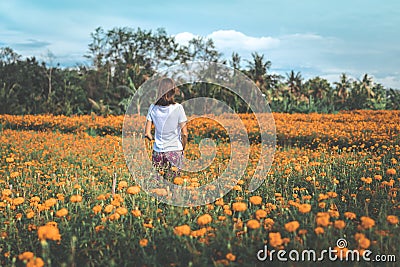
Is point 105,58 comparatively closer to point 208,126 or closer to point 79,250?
point 208,126

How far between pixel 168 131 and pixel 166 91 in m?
0.54

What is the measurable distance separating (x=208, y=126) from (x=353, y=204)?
8411 millimetres

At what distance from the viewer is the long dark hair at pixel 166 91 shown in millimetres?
4590

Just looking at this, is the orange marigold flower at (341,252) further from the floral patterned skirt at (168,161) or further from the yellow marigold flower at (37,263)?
the floral patterned skirt at (168,161)

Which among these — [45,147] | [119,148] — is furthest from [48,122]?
[119,148]

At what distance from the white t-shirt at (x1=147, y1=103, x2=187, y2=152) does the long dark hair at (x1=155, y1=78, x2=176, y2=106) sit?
6cm

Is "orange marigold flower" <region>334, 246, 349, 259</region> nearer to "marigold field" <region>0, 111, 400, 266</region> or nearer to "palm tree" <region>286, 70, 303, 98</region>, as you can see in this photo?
"marigold field" <region>0, 111, 400, 266</region>

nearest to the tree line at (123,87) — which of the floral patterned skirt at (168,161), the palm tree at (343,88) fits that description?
the palm tree at (343,88)

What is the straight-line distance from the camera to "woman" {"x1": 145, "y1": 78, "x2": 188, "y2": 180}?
4805mm

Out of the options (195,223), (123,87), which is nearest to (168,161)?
(195,223)

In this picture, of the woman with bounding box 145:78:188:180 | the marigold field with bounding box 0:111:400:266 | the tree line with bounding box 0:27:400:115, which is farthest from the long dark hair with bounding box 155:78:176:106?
the tree line with bounding box 0:27:400:115

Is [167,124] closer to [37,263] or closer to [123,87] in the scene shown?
[37,263]

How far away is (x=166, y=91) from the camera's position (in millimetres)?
4621

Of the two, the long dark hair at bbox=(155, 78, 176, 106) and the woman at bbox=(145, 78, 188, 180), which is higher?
the long dark hair at bbox=(155, 78, 176, 106)
